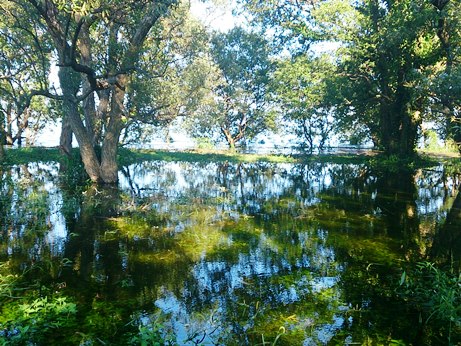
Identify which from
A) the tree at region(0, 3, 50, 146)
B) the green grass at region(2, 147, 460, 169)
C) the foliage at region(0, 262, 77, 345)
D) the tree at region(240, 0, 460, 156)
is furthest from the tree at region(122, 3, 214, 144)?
the foliage at region(0, 262, 77, 345)

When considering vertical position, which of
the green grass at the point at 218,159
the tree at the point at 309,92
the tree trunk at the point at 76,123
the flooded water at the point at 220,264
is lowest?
the flooded water at the point at 220,264

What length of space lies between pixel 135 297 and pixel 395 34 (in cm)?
1927

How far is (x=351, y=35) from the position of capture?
76.0 ft

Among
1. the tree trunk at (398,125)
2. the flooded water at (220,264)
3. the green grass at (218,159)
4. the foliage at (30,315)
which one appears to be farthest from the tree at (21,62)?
the tree trunk at (398,125)

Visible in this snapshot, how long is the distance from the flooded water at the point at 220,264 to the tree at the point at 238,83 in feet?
97.4

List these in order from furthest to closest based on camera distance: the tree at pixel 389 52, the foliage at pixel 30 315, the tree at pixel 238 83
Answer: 1. the tree at pixel 238 83
2. the tree at pixel 389 52
3. the foliage at pixel 30 315

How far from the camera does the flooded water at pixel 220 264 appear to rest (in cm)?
424

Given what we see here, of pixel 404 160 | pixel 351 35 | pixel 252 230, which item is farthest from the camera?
pixel 404 160

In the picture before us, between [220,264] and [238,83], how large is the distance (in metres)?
37.6

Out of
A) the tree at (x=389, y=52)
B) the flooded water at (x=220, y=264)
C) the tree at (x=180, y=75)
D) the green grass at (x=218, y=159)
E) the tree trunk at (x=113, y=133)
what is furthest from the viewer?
the tree at (x=180, y=75)

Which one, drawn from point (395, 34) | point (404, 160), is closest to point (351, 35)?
point (395, 34)

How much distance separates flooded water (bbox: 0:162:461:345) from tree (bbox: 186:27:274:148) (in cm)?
2969

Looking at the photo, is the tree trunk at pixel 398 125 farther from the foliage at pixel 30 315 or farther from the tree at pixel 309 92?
the foliage at pixel 30 315

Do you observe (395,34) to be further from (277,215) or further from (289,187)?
(277,215)
